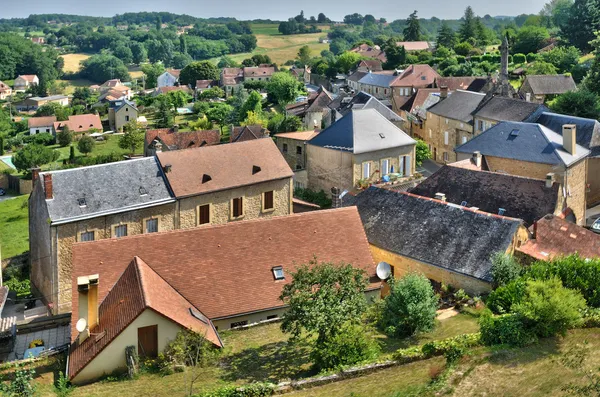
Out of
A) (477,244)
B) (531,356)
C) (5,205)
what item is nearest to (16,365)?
(531,356)

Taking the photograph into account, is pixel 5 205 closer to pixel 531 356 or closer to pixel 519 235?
pixel 519 235

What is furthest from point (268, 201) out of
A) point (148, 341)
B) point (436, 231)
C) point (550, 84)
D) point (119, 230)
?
point (550, 84)

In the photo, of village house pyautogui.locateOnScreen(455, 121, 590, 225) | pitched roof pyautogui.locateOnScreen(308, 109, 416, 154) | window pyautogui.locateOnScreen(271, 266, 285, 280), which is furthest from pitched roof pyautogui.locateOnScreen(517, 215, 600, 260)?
pitched roof pyautogui.locateOnScreen(308, 109, 416, 154)

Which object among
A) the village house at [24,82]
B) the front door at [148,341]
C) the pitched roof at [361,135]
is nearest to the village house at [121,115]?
the pitched roof at [361,135]

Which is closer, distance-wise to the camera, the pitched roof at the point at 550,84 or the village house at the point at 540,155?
the village house at the point at 540,155

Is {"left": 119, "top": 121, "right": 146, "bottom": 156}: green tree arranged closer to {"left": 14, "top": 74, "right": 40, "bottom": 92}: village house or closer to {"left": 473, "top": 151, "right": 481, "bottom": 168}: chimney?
{"left": 473, "top": 151, "right": 481, "bottom": 168}: chimney

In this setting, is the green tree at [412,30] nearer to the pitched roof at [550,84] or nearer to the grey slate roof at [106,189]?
the pitched roof at [550,84]
